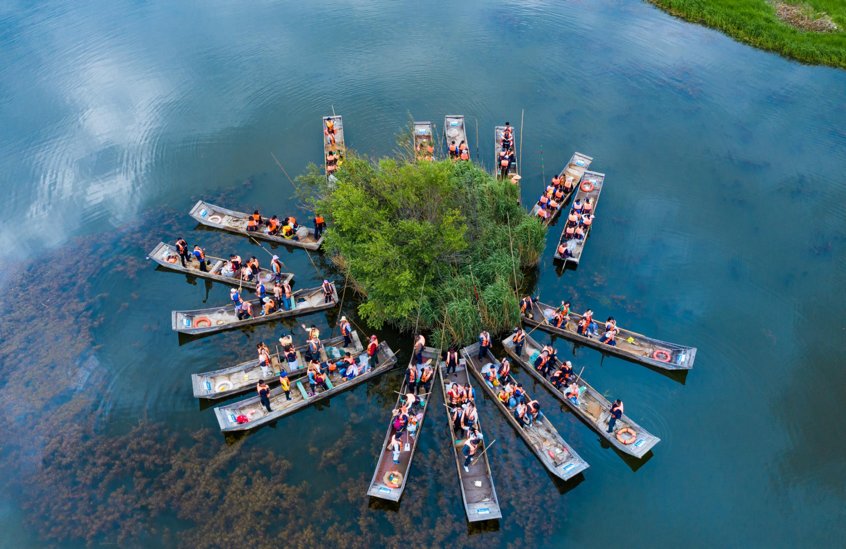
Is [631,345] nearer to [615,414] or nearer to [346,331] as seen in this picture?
[615,414]

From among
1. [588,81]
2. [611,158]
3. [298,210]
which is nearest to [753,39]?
[588,81]

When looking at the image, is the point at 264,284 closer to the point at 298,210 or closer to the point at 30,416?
the point at 298,210

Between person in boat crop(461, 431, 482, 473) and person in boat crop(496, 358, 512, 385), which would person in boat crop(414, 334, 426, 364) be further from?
person in boat crop(461, 431, 482, 473)

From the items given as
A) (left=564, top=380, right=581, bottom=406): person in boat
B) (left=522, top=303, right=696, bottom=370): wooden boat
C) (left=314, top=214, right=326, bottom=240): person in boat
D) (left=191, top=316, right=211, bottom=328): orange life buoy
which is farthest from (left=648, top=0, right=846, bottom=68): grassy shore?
(left=191, top=316, right=211, bottom=328): orange life buoy

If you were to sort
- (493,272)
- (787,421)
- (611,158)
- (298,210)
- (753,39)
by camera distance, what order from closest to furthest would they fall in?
1. (787,421)
2. (493,272)
3. (298,210)
4. (611,158)
5. (753,39)

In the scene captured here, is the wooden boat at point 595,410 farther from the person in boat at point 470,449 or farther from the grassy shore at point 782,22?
the grassy shore at point 782,22

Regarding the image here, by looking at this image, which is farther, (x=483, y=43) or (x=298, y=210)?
(x=483, y=43)
